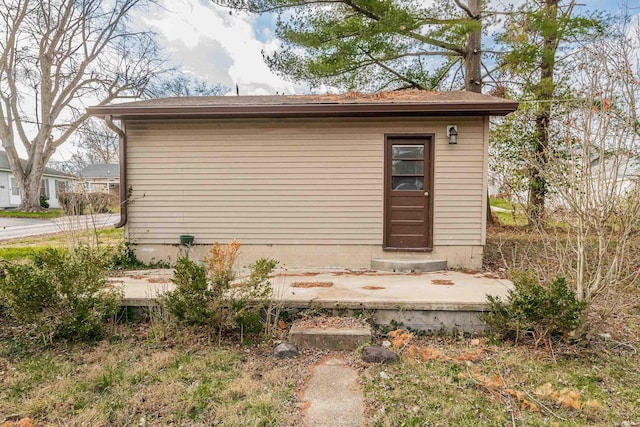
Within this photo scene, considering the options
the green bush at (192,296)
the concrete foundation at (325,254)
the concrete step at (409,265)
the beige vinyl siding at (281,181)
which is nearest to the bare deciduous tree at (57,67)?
the beige vinyl siding at (281,181)

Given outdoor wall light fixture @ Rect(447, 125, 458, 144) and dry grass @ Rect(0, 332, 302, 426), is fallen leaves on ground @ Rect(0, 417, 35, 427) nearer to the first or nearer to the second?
dry grass @ Rect(0, 332, 302, 426)

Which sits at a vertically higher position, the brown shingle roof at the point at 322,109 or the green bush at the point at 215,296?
the brown shingle roof at the point at 322,109

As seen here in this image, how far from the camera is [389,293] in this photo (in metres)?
3.83

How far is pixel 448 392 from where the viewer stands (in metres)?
2.39

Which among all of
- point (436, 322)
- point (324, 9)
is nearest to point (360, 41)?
point (324, 9)

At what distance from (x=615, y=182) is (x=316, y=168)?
367 cm

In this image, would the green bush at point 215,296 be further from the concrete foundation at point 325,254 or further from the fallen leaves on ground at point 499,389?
the concrete foundation at point 325,254

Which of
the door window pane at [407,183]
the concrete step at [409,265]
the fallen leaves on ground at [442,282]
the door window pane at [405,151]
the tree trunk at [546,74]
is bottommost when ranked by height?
the fallen leaves on ground at [442,282]

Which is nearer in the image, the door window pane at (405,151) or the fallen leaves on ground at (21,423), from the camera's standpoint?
the fallen leaves on ground at (21,423)

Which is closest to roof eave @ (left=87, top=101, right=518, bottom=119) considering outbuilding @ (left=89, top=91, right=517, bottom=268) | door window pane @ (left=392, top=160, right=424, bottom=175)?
outbuilding @ (left=89, top=91, right=517, bottom=268)

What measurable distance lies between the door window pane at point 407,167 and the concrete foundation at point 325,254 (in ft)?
4.12

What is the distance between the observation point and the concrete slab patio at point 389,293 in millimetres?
3449

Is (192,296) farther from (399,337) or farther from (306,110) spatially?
(306,110)

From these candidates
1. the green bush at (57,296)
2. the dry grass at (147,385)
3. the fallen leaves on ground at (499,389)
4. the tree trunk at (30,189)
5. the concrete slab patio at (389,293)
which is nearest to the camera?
the dry grass at (147,385)
